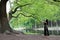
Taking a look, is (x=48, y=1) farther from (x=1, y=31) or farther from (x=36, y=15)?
(x=1, y=31)

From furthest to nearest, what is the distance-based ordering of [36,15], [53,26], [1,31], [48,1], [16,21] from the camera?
[53,26]
[16,21]
[36,15]
[48,1]
[1,31]

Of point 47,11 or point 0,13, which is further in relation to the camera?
point 47,11

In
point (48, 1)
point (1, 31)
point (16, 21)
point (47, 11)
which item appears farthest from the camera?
point (16, 21)

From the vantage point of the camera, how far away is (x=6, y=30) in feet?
59.2

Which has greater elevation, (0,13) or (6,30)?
(0,13)

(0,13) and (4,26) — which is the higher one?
(0,13)

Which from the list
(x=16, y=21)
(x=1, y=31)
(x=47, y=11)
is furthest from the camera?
(x=16, y=21)

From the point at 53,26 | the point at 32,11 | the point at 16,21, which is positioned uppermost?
the point at 32,11

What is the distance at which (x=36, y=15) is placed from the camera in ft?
77.3

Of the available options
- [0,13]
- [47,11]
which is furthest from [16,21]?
[0,13]

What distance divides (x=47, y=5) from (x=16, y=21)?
918 centimetres

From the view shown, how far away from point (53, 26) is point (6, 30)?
34.4 m

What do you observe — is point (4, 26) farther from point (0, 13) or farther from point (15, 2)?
point (15, 2)

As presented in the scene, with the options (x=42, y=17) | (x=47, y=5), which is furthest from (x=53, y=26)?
(x=47, y=5)
